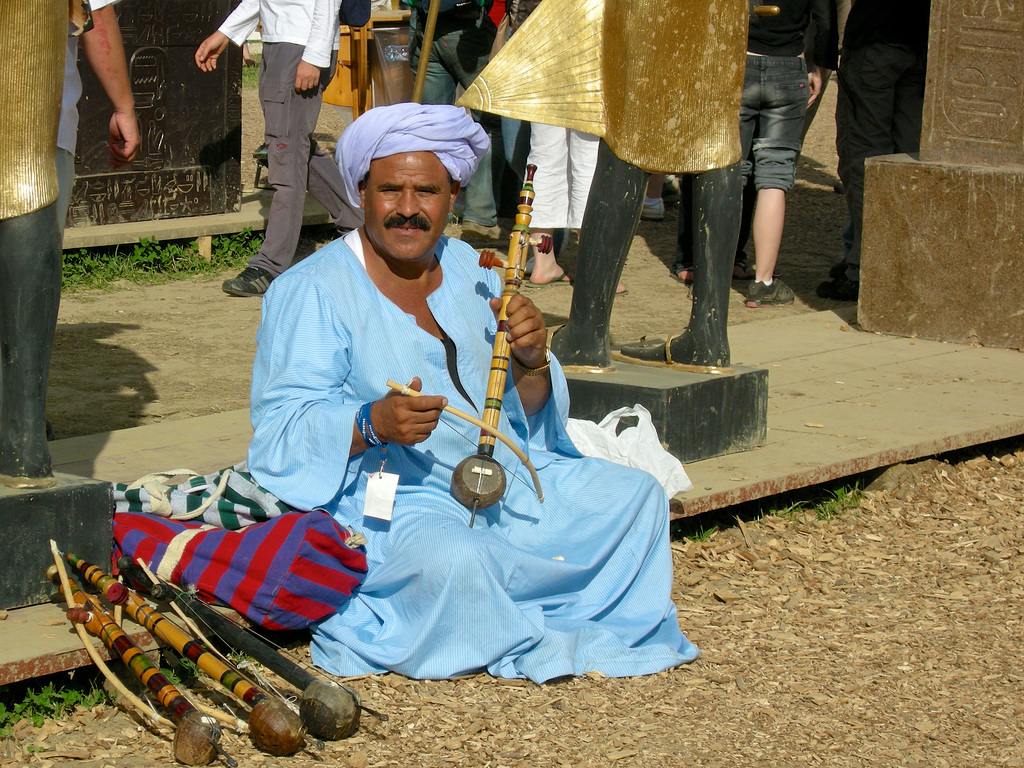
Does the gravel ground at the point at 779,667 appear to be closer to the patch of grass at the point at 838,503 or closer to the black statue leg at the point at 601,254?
the patch of grass at the point at 838,503

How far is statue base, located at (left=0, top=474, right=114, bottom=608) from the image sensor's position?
9.27 ft

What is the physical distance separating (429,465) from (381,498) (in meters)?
0.18

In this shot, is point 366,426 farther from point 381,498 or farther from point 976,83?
point 976,83

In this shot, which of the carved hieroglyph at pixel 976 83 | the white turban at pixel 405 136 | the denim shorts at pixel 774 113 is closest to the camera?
the white turban at pixel 405 136

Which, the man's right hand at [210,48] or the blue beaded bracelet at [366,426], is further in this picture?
the man's right hand at [210,48]

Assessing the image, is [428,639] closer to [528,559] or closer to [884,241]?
[528,559]

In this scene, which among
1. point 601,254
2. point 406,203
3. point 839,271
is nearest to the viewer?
point 406,203

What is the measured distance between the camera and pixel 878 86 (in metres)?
7.05

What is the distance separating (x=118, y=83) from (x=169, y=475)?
1.11 metres

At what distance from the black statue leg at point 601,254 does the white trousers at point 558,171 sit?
288cm

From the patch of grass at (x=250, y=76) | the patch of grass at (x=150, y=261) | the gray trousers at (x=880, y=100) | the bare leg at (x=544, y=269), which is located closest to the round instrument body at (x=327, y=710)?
the patch of grass at (x=150, y=261)

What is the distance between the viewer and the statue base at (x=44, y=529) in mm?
2824

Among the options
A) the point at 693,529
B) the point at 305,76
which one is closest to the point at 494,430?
the point at 693,529

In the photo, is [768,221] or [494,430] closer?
[494,430]
